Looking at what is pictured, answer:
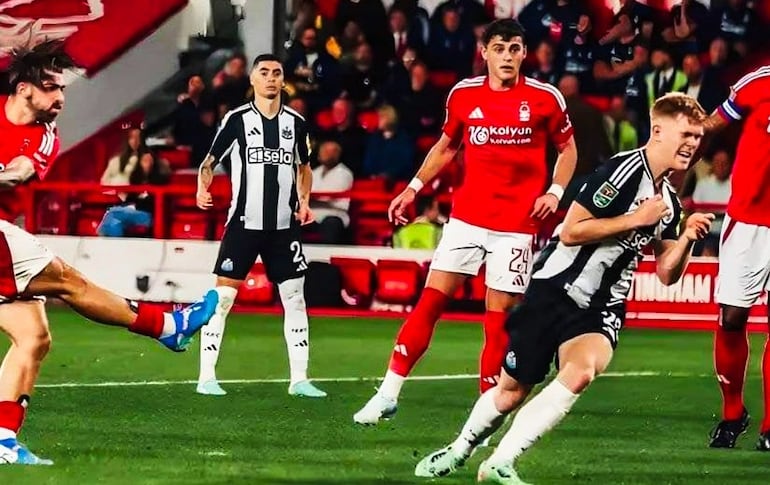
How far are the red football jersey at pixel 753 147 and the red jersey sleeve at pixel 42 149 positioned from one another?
11.2ft

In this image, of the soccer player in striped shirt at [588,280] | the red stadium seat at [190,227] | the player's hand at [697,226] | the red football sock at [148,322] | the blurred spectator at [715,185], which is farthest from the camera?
the red stadium seat at [190,227]

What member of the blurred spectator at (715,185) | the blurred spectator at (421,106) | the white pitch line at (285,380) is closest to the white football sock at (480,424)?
the white pitch line at (285,380)

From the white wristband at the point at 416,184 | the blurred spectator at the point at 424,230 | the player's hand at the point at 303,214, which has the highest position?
the white wristband at the point at 416,184

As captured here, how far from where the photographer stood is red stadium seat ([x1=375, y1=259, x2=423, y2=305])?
54.5ft

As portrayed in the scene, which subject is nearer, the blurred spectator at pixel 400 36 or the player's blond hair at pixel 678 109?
the player's blond hair at pixel 678 109

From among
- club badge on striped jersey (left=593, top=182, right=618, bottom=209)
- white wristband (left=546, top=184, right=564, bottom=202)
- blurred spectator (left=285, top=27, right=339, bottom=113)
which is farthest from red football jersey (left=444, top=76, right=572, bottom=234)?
blurred spectator (left=285, top=27, right=339, bottom=113)

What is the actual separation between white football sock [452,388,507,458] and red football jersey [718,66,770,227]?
226 cm

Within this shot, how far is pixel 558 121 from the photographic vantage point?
371 inches

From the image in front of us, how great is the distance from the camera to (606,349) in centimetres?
724

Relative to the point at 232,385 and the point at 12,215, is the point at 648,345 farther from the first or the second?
the point at 12,215

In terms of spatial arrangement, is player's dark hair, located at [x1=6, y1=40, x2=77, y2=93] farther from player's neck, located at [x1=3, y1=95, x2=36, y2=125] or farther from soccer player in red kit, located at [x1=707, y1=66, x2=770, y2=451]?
soccer player in red kit, located at [x1=707, y1=66, x2=770, y2=451]

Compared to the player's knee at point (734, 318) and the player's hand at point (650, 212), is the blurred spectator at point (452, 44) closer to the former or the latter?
the player's knee at point (734, 318)

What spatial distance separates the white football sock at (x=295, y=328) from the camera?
36.4 feet

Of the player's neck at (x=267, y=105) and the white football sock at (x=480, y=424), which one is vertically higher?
the player's neck at (x=267, y=105)
